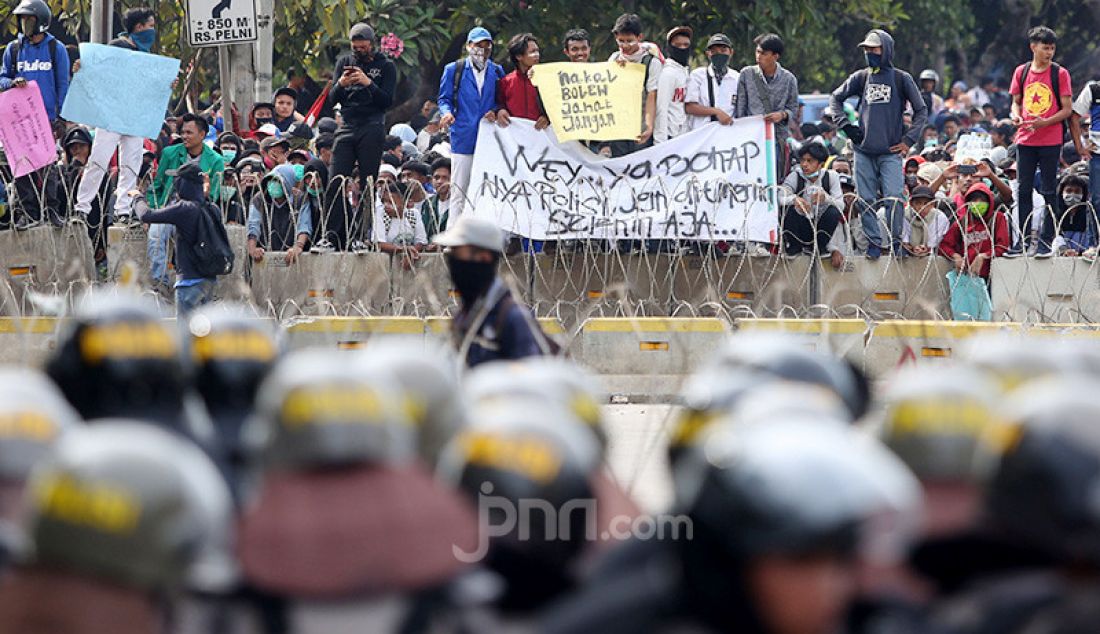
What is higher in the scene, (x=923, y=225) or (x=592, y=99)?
(x=592, y=99)

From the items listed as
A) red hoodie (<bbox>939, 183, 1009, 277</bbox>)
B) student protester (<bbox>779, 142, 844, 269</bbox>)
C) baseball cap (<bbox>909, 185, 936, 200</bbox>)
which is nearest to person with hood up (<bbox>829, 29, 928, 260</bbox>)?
baseball cap (<bbox>909, 185, 936, 200</bbox>)

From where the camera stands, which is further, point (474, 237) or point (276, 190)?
point (276, 190)

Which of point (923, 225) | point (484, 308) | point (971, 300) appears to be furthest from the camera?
point (923, 225)

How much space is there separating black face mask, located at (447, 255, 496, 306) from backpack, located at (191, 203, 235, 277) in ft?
19.3

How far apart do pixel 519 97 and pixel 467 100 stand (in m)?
0.39

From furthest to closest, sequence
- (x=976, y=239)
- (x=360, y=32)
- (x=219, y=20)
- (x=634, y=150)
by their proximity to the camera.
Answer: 1. (x=219, y=20)
2. (x=634, y=150)
3. (x=360, y=32)
4. (x=976, y=239)

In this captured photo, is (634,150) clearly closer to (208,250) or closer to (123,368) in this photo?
(208,250)

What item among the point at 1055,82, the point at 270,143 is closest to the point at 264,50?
the point at 270,143

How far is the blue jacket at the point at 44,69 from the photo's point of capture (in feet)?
48.6

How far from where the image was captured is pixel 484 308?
297 inches

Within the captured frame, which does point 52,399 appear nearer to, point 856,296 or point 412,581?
point 412,581

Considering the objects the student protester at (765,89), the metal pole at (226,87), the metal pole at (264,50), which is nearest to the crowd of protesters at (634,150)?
the student protester at (765,89)

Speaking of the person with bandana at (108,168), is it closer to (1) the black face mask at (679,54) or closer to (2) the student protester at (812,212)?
(1) the black face mask at (679,54)

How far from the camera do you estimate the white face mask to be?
14.7 metres
